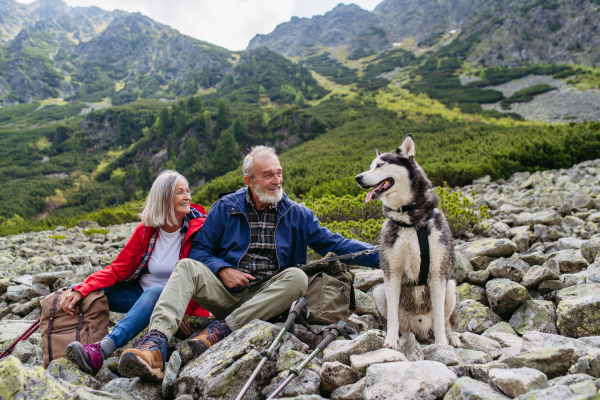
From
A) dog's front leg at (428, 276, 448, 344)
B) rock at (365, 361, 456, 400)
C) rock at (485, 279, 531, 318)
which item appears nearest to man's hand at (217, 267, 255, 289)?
rock at (365, 361, 456, 400)

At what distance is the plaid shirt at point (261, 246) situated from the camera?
344cm

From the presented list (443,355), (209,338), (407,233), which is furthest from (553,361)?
(209,338)

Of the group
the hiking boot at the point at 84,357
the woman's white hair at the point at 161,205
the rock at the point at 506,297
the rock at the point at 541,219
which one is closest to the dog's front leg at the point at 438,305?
the rock at the point at 506,297

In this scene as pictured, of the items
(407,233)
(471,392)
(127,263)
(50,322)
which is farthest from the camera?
(127,263)

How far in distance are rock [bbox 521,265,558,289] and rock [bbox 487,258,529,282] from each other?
3.3 inches

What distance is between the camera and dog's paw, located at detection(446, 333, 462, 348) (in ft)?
8.99

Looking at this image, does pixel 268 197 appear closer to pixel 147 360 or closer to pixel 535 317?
pixel 147 360

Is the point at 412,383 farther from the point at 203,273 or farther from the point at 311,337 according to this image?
the point at 203,273

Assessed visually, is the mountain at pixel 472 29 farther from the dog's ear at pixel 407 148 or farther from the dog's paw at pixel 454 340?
the dog's paw at pixel 454 340

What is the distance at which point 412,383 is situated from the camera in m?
1.86

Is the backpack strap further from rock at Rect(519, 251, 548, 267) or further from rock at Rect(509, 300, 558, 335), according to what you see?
rock at Rect(519, 251, 548, 267)

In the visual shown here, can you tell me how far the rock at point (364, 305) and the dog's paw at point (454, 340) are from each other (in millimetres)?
1068

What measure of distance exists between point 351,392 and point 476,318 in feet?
7.14

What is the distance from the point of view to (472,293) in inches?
156
